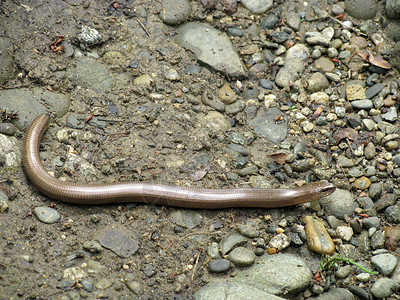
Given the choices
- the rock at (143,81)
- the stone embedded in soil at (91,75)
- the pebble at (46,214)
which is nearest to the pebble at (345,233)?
the rock at (143,81)

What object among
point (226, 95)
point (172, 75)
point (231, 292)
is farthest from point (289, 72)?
point (231, 292)

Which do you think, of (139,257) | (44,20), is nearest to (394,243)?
(139,257)

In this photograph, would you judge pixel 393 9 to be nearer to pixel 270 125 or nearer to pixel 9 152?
pixel 270 125

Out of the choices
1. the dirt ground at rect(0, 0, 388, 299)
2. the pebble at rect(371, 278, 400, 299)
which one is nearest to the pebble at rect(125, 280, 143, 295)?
the dirt ground at rect(0, 0, 388, 299)

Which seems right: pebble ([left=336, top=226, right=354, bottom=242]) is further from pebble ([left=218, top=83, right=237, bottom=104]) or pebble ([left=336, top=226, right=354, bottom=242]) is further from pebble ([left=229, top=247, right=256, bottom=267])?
pebble ([left=218, top=83, right=237, bottom=104])

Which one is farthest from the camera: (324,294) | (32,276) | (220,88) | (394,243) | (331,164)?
(220,88)

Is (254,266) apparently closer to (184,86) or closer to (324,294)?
(324,294)
